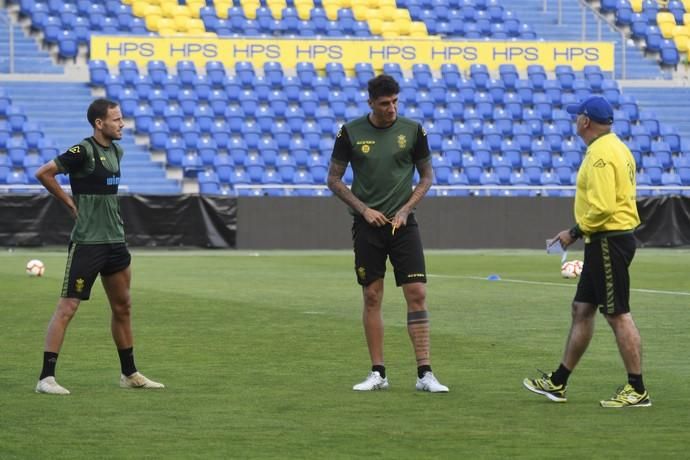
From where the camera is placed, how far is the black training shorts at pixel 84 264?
10.6 m

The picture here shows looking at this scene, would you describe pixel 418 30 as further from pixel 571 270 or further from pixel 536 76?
pixel 571 270

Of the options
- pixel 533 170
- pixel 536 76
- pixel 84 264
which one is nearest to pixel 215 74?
pixel 533 170

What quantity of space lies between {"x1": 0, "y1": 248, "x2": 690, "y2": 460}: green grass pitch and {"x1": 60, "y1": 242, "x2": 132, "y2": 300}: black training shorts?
693mm

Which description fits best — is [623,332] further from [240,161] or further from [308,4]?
[308,4]

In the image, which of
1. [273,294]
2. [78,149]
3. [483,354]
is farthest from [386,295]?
[78,149]

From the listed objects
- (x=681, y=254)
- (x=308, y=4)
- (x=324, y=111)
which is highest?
(x=308, y=4)

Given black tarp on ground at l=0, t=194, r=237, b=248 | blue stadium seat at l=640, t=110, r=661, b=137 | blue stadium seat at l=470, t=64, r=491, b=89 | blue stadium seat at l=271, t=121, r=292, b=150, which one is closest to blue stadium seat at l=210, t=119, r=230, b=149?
blue stadium seat at l=271, t=121, r=292, b=150

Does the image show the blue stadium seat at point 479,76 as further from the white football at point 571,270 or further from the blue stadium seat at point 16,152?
the white football at point 571,270

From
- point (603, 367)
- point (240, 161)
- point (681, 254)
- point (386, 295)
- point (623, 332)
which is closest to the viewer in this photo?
point (623, 332)

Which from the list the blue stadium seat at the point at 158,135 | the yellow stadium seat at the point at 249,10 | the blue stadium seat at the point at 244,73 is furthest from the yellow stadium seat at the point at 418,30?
the blue stadium seat at the point at 158,135

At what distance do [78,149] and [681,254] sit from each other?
24.7 metres

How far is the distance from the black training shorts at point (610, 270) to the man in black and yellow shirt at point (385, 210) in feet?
4.36

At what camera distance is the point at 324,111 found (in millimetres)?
39750

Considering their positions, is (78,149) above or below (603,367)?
above
